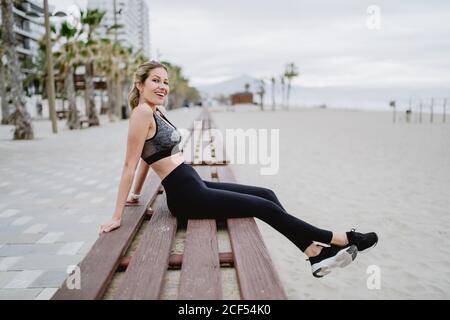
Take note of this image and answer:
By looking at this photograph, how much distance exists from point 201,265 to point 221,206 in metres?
0.84

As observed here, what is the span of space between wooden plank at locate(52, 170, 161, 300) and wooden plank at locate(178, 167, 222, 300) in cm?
38

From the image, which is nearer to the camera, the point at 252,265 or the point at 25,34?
the point at 252,265

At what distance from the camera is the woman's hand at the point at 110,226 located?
2613 millimetres

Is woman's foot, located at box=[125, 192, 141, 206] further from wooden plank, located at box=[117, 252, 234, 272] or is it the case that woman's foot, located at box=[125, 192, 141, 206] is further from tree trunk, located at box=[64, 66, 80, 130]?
tree trunk, located at box=[64, 66, 80, 130]

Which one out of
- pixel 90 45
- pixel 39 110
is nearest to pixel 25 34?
pixel 39 110

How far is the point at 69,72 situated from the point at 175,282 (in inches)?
806

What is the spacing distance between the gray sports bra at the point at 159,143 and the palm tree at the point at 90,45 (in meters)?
20.0

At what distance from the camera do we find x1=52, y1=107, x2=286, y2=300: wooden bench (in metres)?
1.74

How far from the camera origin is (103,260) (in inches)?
82.3

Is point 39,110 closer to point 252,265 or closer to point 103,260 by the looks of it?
point 103,260

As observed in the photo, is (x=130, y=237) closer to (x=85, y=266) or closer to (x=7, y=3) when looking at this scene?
(x=85, y=266)

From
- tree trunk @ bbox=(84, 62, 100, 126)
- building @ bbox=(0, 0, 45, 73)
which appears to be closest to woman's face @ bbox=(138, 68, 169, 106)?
tree trunk @ bbox=(84, 62, 100, 126)
